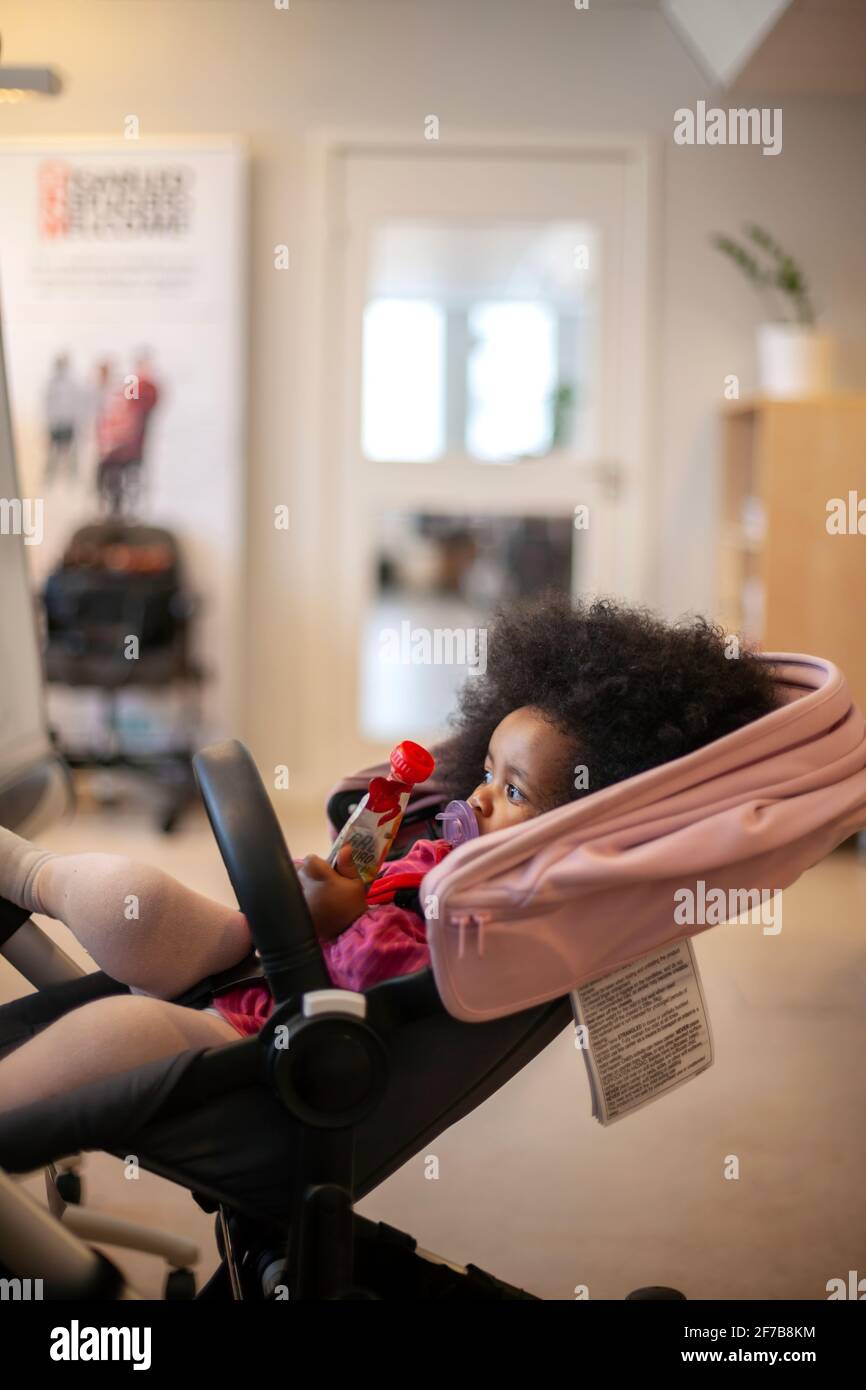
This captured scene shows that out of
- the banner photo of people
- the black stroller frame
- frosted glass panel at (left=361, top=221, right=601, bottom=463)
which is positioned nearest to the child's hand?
the black stroller frame

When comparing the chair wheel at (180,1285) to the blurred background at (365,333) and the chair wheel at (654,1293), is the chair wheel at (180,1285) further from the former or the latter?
the blurred background at (365,333)

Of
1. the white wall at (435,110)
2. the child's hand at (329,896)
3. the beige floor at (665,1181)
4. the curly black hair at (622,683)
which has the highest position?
the white wall at (435,110)

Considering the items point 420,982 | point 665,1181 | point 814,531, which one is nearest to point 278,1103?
point 420,982

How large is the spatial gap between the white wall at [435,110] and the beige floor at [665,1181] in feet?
8.49

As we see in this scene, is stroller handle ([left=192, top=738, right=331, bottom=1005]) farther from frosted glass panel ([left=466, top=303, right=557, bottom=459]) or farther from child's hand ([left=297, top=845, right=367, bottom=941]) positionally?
frosted glass panel ([left=466, top=303, right=557, bottom=459])

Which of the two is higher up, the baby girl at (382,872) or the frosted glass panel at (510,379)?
the frosted glass panel at (510,379)

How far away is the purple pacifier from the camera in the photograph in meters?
1.31

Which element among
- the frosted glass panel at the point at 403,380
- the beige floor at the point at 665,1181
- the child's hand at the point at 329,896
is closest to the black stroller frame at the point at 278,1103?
the child's hand at the point at 329,896

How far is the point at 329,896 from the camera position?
1173 mm

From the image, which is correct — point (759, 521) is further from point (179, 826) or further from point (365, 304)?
point (179, 826)

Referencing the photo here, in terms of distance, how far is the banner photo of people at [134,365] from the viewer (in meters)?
4.33

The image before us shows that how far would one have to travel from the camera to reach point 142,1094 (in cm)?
102

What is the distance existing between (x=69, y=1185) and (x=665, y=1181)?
868mm
